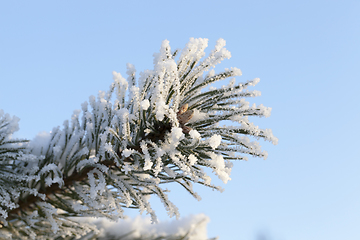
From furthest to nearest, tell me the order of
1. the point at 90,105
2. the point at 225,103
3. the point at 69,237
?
the point at 69,237
the point at 90,105
the point at 225,103

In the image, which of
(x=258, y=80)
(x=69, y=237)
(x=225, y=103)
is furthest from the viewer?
(x=69, y=237)

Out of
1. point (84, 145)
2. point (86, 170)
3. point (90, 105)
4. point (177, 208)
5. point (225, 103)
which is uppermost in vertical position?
point (90, 105)

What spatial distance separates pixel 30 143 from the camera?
156cm

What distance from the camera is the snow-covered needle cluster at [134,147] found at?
1.19 meters

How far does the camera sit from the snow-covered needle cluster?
1.19 m

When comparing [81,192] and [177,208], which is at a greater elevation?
[81,192]

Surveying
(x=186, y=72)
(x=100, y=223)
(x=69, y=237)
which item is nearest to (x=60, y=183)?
(x=69, y=237)

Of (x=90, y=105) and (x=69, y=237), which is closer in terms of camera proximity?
(x=90, y=105)

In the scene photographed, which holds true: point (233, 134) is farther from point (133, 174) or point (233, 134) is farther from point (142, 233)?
point (142, 233)

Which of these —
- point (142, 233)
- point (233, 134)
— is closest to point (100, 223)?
point (142, 233)

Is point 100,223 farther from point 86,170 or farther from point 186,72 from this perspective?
point 186,72

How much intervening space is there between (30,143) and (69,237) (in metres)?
0.65

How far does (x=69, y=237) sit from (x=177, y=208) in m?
0.87

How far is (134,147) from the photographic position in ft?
4.31
